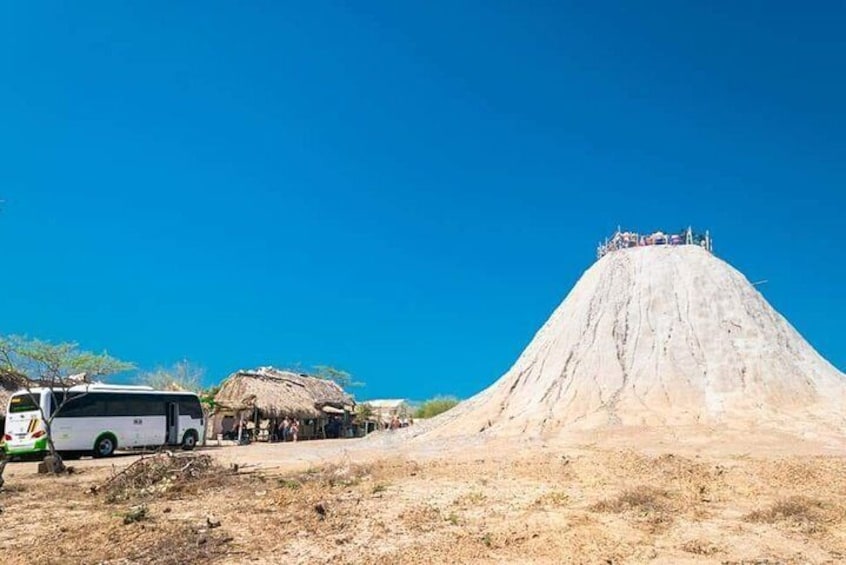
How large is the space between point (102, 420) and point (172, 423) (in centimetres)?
332

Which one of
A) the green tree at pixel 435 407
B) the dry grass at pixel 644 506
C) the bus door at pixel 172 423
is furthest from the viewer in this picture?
the green tree at pixel 435 407

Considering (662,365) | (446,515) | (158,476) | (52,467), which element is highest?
(662,365)

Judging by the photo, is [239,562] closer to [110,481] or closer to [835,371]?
[110,481]

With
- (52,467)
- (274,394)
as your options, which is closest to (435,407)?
(274,394)

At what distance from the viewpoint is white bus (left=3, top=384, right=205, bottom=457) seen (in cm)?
2112

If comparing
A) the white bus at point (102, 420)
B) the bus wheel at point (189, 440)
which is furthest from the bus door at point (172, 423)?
the bus wheel at point (189, 440)

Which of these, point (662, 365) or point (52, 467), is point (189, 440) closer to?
point (52, 467)

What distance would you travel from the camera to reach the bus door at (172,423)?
25844mm

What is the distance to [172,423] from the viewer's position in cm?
2595

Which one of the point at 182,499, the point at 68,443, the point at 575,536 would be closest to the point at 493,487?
the point at 575,536

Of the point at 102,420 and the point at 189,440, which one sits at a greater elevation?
the point at 102,420

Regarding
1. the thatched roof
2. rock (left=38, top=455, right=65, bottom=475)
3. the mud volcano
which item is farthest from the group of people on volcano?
rock (left=38, top=455, right=65, bottom=475)

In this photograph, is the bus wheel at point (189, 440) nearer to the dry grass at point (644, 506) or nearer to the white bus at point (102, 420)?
the white bus at point (102, 420)

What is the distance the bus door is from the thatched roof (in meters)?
7.75
